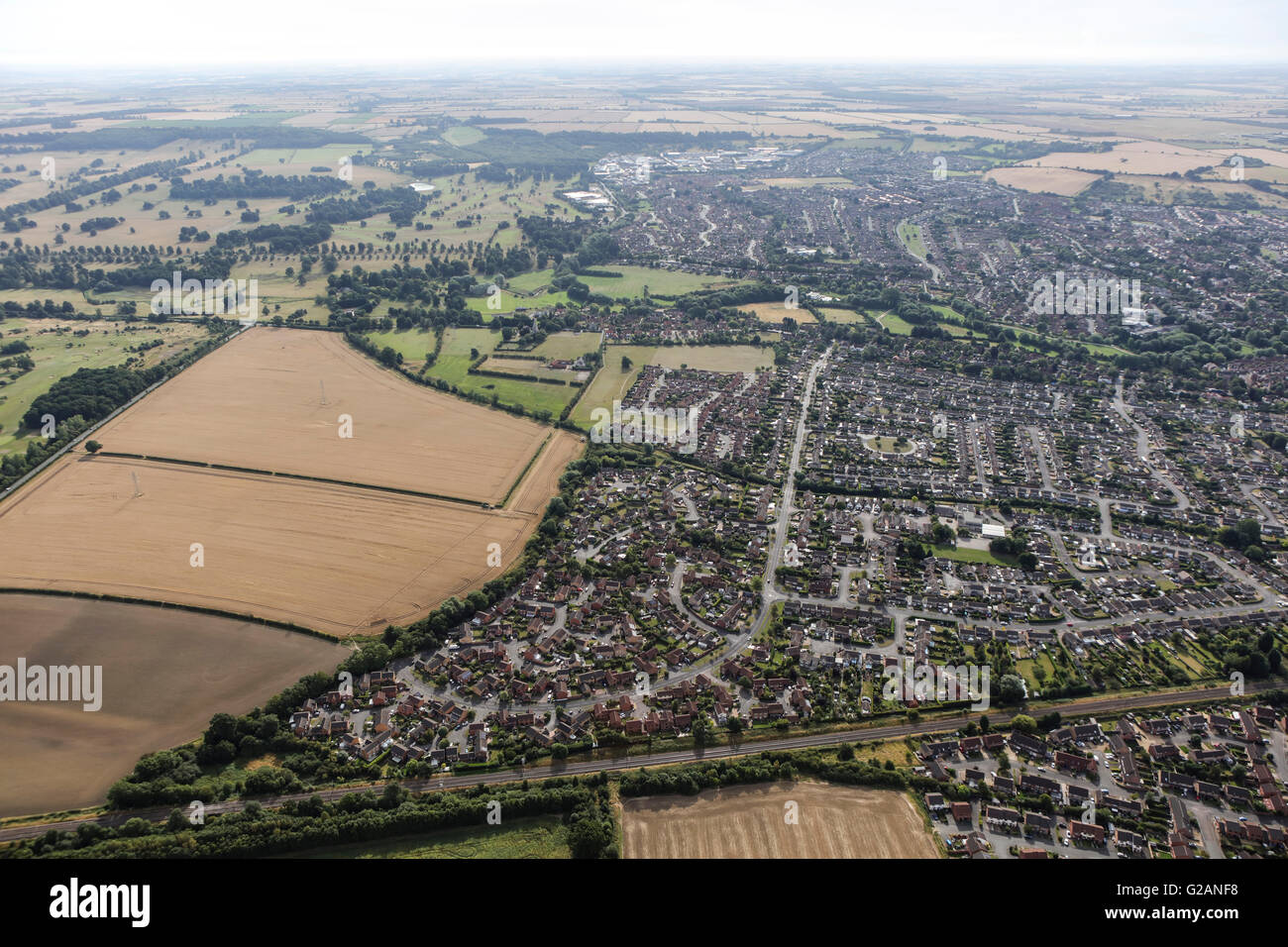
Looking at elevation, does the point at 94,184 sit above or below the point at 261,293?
above

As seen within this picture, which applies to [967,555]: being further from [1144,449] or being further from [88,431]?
[88,431]

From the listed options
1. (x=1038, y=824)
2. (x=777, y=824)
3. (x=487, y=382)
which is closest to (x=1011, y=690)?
(x=1038, y=824)

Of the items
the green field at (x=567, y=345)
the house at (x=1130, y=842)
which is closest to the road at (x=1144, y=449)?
the house at (x=1130, y=842)

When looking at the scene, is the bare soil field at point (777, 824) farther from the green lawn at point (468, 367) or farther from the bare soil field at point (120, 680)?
the green lawn at point (468, 367)

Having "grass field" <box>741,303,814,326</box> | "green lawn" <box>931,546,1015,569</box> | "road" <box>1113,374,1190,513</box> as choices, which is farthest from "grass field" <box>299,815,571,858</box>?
"grass field" <box>741,303,814,326</box>

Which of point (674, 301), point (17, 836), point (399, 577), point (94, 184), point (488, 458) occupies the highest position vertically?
point (94, 184)
